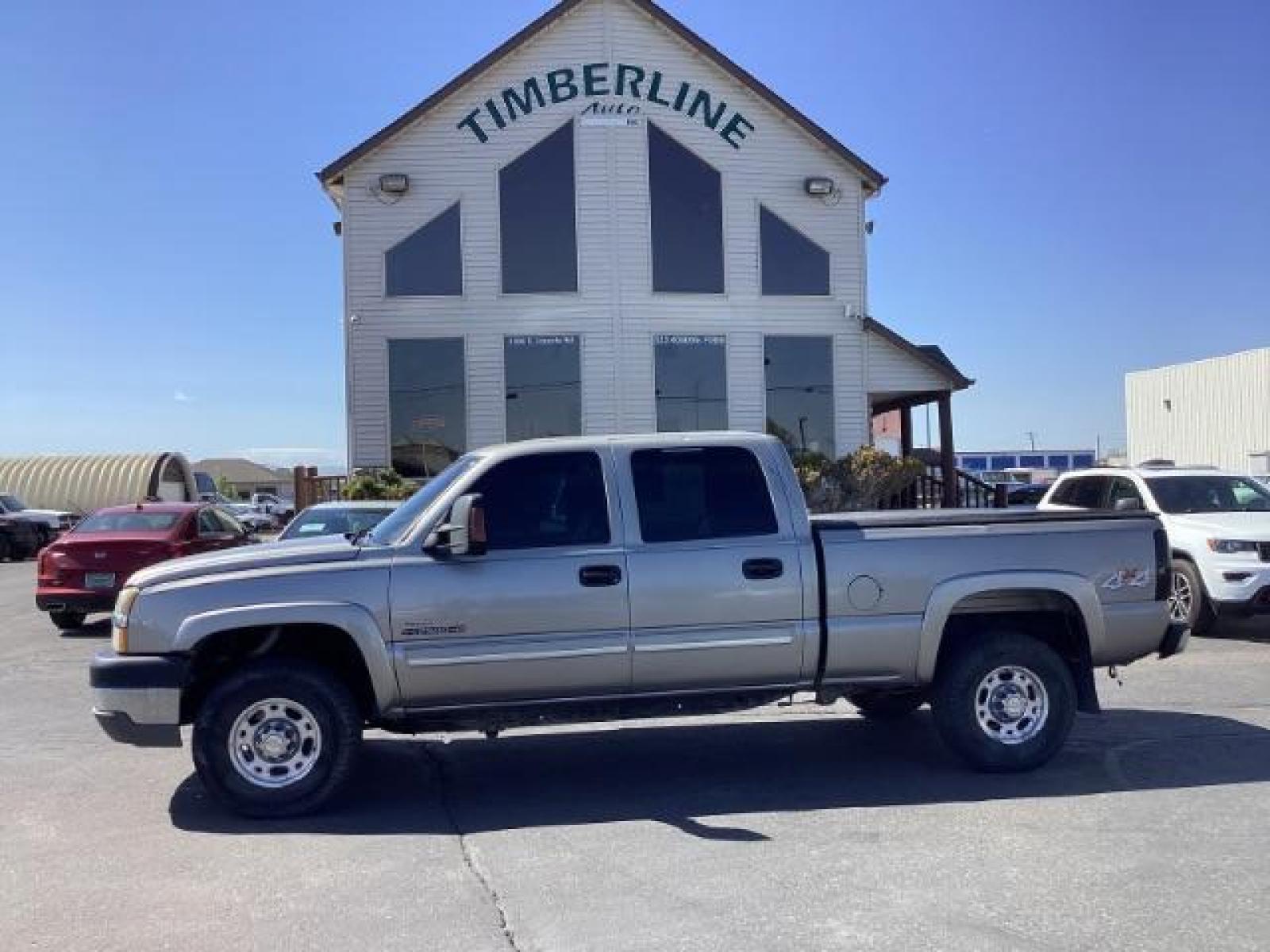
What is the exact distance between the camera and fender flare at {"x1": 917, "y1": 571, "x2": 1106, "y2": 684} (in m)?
6.58

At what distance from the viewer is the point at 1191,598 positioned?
11398mm

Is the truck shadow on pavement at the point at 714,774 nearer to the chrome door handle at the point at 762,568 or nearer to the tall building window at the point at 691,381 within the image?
the chrome door handle at the point at 762,568

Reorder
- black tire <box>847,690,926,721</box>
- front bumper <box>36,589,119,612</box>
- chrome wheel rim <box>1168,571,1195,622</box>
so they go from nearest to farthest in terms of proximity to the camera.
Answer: black tire <box>847,690,926,721</box>
chrome wheel rim <box>1168,571,1195,622</box>
front bumper <box>36,589,119,612</box>

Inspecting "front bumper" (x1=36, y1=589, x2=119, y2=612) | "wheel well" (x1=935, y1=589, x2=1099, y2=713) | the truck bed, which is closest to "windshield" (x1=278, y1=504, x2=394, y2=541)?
"front bumper" (x1=36, y1=589, x2=119, y2=612)

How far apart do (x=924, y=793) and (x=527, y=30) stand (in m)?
15.6

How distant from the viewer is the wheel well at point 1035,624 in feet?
22.2

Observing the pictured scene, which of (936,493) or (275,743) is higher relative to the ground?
(936,493)

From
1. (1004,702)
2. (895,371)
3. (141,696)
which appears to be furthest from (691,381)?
(141,696)

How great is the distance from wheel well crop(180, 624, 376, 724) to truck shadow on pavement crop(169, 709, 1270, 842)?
622 millimetres

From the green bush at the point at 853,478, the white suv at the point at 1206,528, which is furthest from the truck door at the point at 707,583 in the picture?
the green bush at the point at 853,478

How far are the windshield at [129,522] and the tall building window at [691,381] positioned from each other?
769 centimetres

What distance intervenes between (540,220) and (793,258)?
4206 millimetres

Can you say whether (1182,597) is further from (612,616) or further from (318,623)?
(318,623)

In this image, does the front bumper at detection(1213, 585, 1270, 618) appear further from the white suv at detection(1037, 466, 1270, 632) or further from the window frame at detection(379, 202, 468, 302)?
the window frame at detection(379, 202, 468, 302)
